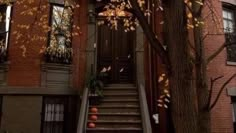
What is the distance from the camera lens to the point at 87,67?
1070 centimetres

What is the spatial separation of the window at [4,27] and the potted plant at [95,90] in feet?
9.89

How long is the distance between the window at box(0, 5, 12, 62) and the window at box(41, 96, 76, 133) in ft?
7.00

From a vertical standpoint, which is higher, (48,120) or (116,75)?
(116,75)

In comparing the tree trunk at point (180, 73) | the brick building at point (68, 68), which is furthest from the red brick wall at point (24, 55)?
the tree trunk at point (180, 73)

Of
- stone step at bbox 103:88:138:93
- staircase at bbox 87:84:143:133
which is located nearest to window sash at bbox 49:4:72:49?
stone step at bbox 103:88:138:93

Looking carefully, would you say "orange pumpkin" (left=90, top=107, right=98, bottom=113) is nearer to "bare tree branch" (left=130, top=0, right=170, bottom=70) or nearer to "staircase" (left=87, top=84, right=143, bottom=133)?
"staircase" (left=87, top=84, right=143, bottom=133)

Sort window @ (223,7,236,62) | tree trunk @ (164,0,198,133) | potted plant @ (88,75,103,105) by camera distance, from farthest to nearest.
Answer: window @ (223,7,236,62) → potted plant @ (88,75,103,105) → tree trunk @ (164,0,198,133)

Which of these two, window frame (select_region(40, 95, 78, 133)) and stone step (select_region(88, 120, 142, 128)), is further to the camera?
window frame (select_region(40, 95, 78, 133))

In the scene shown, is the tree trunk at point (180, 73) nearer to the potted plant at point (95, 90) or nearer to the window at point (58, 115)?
the potted plant at point (95, 90)

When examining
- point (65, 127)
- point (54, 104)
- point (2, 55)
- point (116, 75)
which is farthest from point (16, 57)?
point (116, 75)

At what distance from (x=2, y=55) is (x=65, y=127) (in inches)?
125

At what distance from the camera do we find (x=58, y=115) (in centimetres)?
1008

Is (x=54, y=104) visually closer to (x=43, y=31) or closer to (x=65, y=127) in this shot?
(x=65, y=127)

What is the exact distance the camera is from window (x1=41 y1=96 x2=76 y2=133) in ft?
32.2
